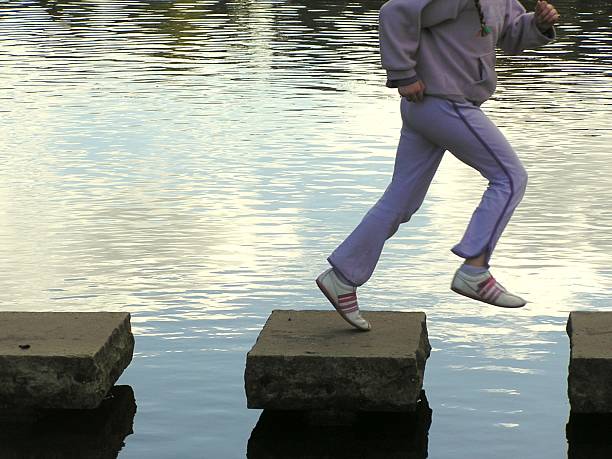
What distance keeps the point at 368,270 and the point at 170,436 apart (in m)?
1.16

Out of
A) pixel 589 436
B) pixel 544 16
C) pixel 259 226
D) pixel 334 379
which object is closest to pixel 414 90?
pixel 544 16

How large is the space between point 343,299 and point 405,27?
1085 millimetres

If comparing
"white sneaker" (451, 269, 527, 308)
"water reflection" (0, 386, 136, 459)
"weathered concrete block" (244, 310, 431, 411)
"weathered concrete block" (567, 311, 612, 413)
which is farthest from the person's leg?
"water reflection" (0, 386, 136, 459)

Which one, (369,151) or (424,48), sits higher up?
(424,48)

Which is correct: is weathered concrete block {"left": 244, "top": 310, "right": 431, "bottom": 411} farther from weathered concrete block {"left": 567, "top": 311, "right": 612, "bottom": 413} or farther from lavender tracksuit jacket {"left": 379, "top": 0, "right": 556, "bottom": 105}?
lavender tracksuit jacket {"left": 379, "top": 0, "right": 556, "bottom": 105}

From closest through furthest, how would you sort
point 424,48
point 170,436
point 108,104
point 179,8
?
1. point 170,436
2. point 424,48
3. point 108,104
4. point 179,8

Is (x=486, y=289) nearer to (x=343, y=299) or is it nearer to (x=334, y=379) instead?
(x=343, y=299)

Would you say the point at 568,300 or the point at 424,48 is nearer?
the point at 424,48

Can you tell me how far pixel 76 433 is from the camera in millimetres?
5477

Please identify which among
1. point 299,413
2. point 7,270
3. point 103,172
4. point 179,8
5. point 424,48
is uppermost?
point 424,48

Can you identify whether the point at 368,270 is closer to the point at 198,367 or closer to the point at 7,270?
the point at 198,367

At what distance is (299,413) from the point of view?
18.9ft

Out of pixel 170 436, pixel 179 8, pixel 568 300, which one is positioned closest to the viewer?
pixel 170 436

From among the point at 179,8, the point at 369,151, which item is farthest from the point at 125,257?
the point at 179,8
